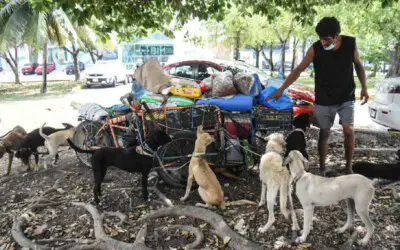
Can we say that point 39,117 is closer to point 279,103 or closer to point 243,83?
point 243,83

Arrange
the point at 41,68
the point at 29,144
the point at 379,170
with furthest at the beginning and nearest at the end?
the point at 41,68 → the point at 29,144 → the point at 379,170

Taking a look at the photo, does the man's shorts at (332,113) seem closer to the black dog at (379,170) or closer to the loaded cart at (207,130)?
the loaded cart at (207,130)

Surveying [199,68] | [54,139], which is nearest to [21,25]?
[199,68]

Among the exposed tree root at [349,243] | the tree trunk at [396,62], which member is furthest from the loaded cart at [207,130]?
the tree trunk at [396,62]

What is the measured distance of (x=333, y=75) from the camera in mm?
4223

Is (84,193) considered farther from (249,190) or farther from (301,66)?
(301,66)

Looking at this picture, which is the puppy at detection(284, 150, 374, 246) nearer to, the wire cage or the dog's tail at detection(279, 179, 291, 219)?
the dog's tail at detection(279, 179, 291, 219)

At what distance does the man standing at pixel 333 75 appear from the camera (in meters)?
4.10

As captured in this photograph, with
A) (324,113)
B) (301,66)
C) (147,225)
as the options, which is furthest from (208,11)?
(147,225)

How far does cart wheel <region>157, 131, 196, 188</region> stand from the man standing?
4.31ft

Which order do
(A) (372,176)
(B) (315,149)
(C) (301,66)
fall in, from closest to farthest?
(A) (372,176)
(C) (301,66)
(B) (315,149)

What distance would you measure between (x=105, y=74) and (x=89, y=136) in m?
18.8

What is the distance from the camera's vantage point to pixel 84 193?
4832 millimetres

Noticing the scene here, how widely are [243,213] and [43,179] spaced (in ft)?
11.1
